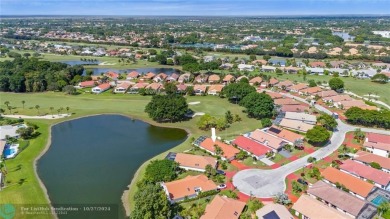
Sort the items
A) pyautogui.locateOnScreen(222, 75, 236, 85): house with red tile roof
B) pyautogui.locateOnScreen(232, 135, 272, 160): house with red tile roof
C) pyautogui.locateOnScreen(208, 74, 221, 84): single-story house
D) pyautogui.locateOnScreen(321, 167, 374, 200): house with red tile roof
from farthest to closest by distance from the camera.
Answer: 1. pyautogui.locateOnScreen(208, 74, 221, 84): single-story house
2. pyautogui.locateOnScreen(222, 75, 236, 85): house with red tile roof
3. pyautogui.locateOnScreen(232, 135, 272, 160): house with red tile roof
4. pyautogui.locateOnScreen(321, 167, 374, 200): house with red tile roof

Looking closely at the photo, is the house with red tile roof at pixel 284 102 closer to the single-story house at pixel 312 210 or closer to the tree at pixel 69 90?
the single-story house at pixel 312 210

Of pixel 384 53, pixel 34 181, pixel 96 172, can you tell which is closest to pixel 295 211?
pixel 96 172

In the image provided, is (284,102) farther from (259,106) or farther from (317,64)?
(317,64)

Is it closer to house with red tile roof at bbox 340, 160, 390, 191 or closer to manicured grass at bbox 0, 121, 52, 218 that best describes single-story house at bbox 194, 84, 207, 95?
manicured grass at bbox 0, 121, 52, 218

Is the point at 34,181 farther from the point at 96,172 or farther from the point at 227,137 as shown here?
the point at 227,137

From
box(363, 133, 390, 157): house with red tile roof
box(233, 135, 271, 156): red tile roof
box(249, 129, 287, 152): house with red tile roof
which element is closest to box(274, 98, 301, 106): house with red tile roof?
box(249, 129, 287, 152): house with red tile roof

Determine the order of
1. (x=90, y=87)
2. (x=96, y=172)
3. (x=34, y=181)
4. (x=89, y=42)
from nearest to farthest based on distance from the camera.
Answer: (x=34, y=181), (x=96, y=172), (x=90, y=87), (x=89, y=42)
